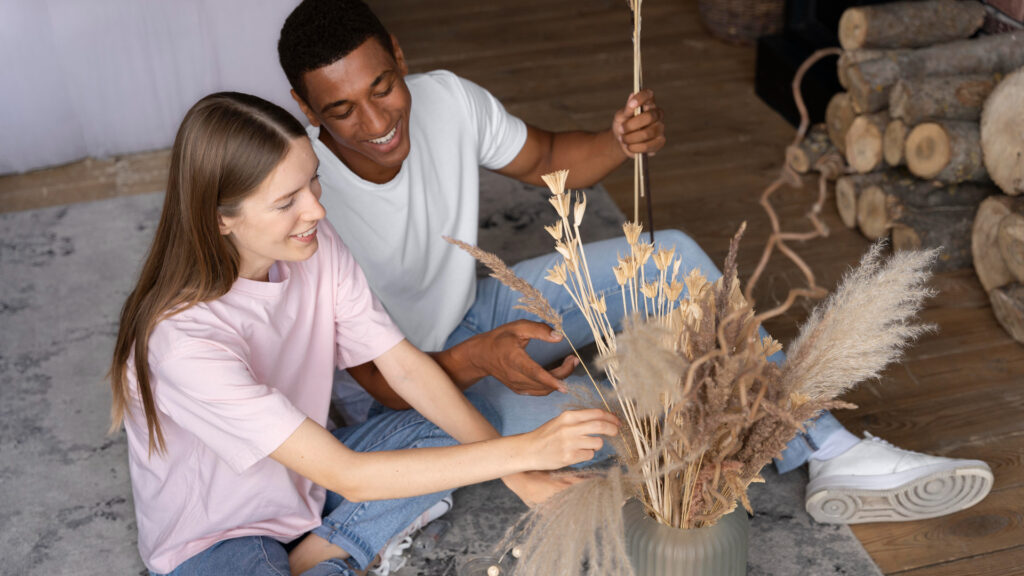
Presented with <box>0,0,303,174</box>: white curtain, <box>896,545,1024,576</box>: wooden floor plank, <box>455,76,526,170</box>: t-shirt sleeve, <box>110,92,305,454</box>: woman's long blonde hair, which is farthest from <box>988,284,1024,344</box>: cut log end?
<box>0,0,303,174</box>: white curtain

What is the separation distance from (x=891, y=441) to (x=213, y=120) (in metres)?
1.52

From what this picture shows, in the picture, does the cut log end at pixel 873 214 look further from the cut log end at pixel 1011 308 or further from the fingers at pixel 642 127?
the fingers at pixel 642 127

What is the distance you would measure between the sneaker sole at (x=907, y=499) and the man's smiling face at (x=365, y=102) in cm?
104

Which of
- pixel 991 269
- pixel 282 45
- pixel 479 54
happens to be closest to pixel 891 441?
pixel 991 269

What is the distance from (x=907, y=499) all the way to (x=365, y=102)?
1248 millimetres

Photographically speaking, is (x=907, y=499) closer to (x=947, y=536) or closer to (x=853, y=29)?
(x=947, y=536)

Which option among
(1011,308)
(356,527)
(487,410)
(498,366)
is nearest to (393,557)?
(356,527)

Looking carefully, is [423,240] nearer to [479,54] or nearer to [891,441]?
[891,441]

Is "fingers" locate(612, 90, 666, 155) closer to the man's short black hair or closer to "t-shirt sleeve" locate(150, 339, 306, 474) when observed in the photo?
the man's short black hair

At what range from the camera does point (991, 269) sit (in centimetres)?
253

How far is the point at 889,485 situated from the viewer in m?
1.90

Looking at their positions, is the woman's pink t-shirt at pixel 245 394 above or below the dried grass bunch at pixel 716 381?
below

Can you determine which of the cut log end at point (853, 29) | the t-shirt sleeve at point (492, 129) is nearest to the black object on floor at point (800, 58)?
the cut log end at point (853, 29)

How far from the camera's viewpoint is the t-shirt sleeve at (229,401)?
57.9 inches
